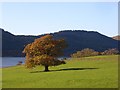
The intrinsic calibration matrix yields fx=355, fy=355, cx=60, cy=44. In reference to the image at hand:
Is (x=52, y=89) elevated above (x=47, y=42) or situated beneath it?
situated beneath

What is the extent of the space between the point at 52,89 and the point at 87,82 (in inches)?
226

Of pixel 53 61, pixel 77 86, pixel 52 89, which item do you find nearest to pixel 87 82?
pixel 77 86

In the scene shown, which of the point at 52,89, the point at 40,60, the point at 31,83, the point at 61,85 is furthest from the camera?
the point at 40,60

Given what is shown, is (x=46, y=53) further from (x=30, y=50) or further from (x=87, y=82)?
(x=87, y=82)

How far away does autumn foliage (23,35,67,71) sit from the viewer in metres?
62.9

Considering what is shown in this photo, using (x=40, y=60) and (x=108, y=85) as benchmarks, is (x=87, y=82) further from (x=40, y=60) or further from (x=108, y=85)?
(x=40, y=60)

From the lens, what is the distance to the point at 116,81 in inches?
1649

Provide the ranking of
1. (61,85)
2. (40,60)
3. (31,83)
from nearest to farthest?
(61,85)
(31,83)
(40,60)

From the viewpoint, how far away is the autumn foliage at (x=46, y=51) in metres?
62.9

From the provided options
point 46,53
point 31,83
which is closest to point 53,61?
point 46,53

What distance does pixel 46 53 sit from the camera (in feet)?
210

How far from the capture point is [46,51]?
209 feet

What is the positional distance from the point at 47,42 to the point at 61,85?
23.3 metres

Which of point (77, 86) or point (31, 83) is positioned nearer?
point (77, 86)
